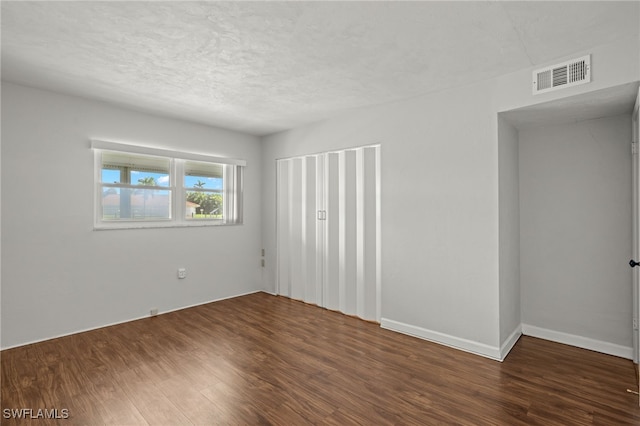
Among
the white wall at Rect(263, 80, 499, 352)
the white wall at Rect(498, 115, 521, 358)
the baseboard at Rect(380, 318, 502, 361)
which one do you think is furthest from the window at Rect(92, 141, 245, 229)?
the white wall at Rect(498, 115, 521, 358)

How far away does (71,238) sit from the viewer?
11.8 feet

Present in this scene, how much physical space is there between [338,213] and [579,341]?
9.75ft

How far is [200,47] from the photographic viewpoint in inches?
98.0

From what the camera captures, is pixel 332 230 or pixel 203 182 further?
pixel 203 182

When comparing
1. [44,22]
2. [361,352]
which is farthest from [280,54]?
[361,352]

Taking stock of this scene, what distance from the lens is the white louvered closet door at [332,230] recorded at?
4.08 m

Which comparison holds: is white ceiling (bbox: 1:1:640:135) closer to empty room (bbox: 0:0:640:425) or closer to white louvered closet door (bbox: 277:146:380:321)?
empty room (bbox: 0:0:640:425)

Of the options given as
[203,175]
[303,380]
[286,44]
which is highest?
[286,44]

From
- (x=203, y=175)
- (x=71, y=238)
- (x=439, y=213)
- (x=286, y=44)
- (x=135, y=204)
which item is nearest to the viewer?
(x=286, y=44)

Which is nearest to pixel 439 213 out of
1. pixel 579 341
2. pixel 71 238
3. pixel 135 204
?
pixel 579 341

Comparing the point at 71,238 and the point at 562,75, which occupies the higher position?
the point at 562,75

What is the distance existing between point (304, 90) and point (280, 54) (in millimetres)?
831

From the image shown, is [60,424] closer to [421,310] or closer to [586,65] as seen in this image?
[421,310]

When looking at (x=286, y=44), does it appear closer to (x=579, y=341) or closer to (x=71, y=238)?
(x=71, y=238)
